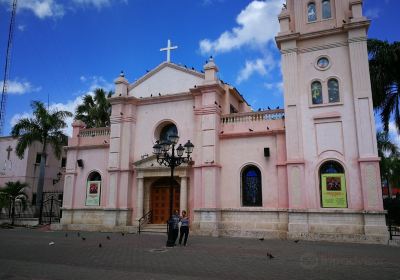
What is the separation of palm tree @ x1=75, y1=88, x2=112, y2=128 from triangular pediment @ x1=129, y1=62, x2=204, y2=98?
30.6 ft

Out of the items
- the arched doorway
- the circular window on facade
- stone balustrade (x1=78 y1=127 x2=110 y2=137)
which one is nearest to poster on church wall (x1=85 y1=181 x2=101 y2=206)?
stone balustrade (x1=78 y1=127 x2=110 y2=137)

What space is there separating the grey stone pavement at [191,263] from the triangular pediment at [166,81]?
37.6 ft

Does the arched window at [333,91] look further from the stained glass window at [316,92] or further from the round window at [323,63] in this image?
the round window at [323,63]

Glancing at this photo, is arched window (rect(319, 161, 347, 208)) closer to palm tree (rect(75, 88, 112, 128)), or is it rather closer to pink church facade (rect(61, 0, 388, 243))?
pink church facade (rect(61, 0, 388, 243))

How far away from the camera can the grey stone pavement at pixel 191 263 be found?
8086mm

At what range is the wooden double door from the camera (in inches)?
828

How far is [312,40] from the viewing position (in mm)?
18500

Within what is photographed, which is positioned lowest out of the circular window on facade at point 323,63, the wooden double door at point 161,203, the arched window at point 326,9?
the wooden double door at point 161,203

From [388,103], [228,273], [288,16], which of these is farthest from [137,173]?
[388,103]

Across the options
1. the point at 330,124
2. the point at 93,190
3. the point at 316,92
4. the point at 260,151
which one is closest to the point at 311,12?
the point at 316,92

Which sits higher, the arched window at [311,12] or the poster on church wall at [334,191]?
the arched window at [311,12]

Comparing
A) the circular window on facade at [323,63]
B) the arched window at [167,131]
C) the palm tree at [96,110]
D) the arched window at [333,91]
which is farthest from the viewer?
the palm tree at [96,110]

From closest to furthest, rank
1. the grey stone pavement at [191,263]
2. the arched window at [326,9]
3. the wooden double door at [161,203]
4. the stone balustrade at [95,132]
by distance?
the grey stone pavement at [191,263] → the arched window at [326,9] → the wooden double door at [161,203] → the stone balustrade at [95,132]

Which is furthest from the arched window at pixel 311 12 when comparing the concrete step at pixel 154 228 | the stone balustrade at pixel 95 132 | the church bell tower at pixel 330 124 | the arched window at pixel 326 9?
the stone balustrade at pixel 95 132
